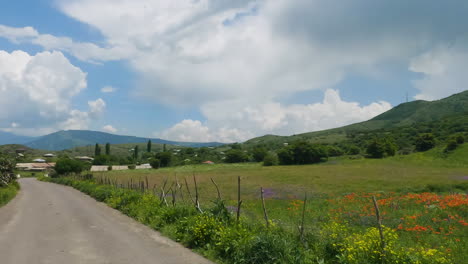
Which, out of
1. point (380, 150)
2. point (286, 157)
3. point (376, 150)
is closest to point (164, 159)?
point (286, 157)

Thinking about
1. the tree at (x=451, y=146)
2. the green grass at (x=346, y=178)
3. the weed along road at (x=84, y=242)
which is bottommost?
the green grass at (x=346, y=178)

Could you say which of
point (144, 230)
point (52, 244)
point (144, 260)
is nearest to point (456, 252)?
point (144, 260)

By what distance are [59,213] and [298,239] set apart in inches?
678

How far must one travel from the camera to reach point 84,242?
12.1m

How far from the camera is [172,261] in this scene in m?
9.71

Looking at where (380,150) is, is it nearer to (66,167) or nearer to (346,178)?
(346,178)

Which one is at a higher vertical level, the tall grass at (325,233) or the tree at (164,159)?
the tree at (164,159)

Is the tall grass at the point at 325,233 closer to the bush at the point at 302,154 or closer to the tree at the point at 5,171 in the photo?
the tree at the point at 5,171

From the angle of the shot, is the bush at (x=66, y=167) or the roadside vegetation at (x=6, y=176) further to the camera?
the bush at (x=66, y=167)

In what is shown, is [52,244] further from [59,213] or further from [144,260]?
[59,213]

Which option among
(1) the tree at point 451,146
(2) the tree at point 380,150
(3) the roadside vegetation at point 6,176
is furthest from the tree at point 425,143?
(3) the roadside vegetation at point 6,176

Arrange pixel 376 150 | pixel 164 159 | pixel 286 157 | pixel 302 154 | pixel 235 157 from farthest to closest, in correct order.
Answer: pixel 235 157 → pixel 164 159 → pixel 286 157 → pixel 302 154 → pixel 376 150

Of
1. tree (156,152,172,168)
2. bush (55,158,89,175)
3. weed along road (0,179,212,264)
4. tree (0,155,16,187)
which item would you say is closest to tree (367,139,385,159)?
tree (156,152,172,168)

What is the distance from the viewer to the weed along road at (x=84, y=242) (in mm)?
9961
